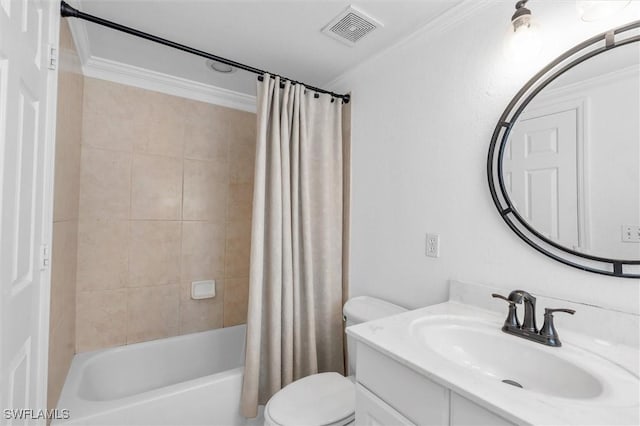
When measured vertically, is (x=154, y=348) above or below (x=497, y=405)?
below

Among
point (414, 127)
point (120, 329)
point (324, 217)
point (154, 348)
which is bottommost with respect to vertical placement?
point (154, 348)

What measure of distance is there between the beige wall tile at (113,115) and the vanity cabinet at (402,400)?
6.52ft

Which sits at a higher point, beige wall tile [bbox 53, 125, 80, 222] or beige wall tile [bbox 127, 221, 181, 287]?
beige wall tile [bbox 53, 125, 80, 222]

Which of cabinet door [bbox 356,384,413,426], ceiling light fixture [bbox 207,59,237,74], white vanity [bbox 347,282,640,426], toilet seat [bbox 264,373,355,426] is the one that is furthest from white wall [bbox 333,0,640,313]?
ceiling light fixture [bbox 207,59,237,74]

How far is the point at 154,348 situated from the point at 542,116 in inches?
97.4

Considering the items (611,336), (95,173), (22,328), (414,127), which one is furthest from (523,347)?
(95,173)

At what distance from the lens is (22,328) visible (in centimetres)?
92

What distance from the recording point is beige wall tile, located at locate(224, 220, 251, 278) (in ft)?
7.93

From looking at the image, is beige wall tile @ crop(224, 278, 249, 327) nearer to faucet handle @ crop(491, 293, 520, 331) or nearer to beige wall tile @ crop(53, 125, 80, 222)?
beige wall tile @ crop(53, 125, 80, 222)

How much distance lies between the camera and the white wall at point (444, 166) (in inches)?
44.0

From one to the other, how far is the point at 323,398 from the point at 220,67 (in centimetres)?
198

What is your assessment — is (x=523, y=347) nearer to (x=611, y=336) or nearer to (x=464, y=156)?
(x=611, y=336)

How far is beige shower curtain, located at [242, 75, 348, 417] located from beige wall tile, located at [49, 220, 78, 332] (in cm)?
82

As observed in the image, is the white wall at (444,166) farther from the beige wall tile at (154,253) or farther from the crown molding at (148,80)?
the beige wall tile at (154,253)
